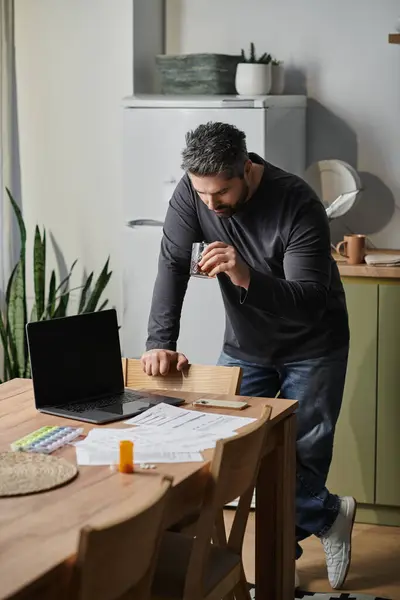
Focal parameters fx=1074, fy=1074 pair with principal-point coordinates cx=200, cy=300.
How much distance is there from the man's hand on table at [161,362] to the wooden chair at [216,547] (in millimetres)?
528

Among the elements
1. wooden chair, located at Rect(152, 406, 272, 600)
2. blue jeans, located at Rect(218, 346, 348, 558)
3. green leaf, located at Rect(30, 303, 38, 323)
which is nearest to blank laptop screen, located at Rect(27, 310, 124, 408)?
wooden chair, located at Rect(152, 406, 272, 600)

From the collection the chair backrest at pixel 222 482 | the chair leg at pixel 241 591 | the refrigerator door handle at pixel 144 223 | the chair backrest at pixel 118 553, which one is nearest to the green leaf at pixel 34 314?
the refrigerator door handle at pixel 144 223

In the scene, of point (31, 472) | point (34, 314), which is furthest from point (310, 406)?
point (34, 314)

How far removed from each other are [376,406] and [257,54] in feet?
5.42

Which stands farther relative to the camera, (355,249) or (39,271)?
(39,271)

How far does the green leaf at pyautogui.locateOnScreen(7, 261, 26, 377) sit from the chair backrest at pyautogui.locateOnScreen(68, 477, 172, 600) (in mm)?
2610

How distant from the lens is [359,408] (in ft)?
13.8

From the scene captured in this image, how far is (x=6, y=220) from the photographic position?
4.79 meters

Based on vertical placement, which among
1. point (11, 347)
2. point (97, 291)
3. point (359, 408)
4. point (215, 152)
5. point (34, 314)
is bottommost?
point (359, 408)

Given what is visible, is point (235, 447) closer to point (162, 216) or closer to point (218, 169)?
point (218, 169)

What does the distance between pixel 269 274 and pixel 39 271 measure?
1.56 m

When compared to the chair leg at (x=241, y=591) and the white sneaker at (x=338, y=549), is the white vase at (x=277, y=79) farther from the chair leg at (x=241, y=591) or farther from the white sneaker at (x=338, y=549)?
the chair leg at (x=241, y=591)

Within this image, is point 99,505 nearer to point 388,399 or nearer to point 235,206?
point 235,206

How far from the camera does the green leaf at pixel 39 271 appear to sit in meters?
4.57
